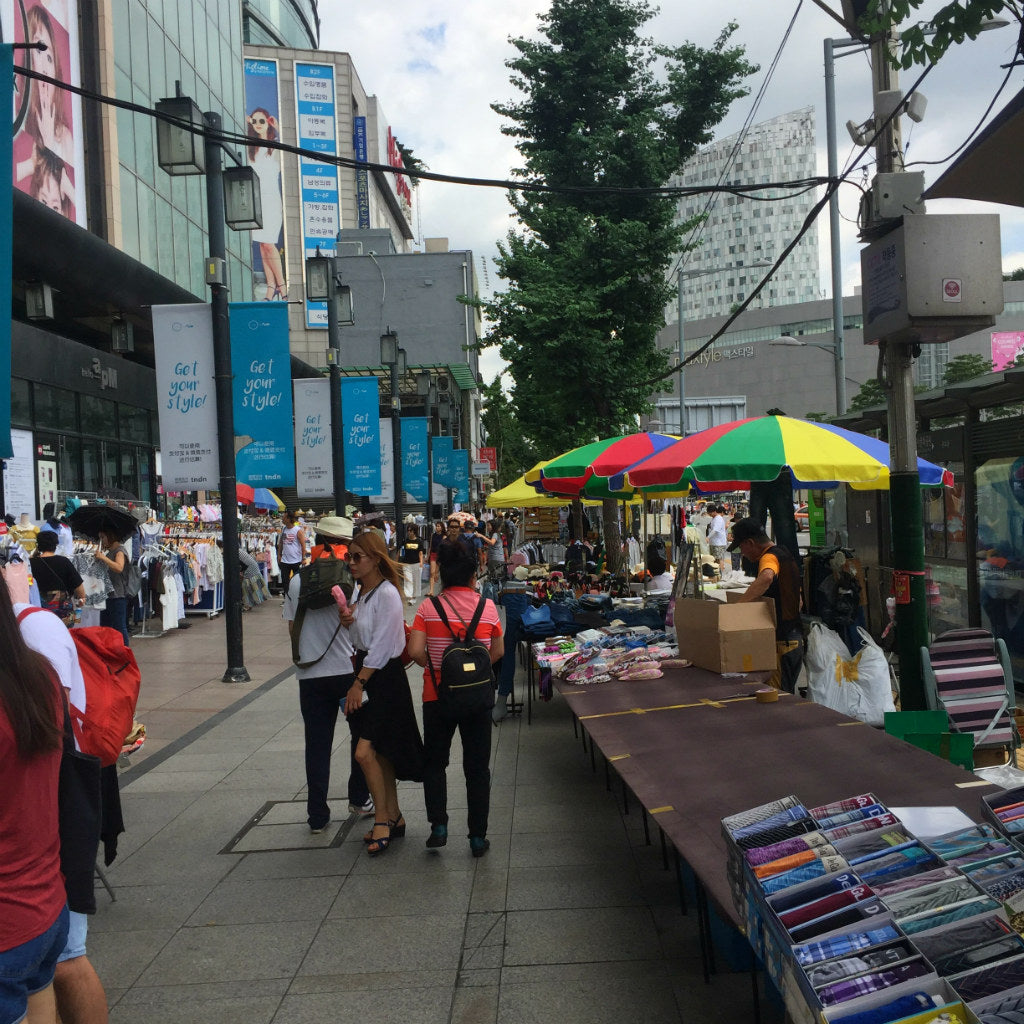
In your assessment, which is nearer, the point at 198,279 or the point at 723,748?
the point at 723,748

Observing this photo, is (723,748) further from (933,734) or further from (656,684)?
(656,684)

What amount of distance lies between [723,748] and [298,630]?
8.84 ft

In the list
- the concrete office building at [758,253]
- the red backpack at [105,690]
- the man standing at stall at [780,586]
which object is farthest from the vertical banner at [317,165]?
the concrete office building at [758,253]

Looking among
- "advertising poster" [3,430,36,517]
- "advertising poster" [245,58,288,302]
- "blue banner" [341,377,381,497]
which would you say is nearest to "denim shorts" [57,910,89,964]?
"advertising poster" [3,430,36,517]

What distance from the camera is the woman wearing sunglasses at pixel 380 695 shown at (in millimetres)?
5926

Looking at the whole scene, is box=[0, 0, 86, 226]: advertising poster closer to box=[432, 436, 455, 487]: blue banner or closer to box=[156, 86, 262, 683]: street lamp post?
box=[156, 86, 262, 683]: street lamp post

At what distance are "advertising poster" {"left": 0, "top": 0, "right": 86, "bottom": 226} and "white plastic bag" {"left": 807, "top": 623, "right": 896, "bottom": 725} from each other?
616 inches

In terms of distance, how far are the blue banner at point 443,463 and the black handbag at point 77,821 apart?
34286 millimetres

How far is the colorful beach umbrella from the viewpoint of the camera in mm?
7945

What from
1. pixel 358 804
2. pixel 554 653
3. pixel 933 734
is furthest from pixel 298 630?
pixel 933 734

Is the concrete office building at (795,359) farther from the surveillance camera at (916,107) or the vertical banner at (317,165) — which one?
the surveillance camera at (916,107)

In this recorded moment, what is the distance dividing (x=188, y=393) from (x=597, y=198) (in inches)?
436

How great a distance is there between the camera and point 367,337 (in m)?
56.0

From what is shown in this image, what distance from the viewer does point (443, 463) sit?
1486 inches
